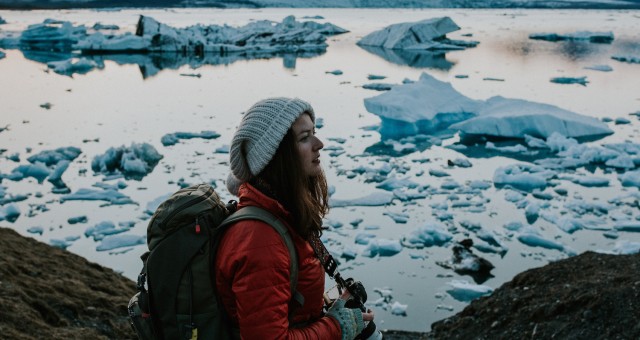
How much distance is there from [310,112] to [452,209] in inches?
254

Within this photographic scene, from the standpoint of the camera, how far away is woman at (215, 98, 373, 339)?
1423mm

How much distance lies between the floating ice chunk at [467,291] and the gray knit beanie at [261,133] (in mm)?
4272

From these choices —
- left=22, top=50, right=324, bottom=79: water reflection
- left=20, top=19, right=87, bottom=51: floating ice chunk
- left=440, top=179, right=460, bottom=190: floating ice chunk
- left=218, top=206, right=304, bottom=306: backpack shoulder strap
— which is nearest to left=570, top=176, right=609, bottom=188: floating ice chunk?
left=440, top=179, right=460, bottom=190: floating ice chunk

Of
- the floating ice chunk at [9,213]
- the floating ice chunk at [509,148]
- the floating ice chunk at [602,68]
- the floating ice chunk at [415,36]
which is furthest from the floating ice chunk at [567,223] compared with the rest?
the floating ice chunk at [415,36]

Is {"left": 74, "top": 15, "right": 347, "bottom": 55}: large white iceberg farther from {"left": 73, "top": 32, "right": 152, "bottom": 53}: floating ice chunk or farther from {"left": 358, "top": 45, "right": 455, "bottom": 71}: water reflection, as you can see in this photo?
{"left": 358, "top": 45, "right": 455, "bottom": 71}: water reflection

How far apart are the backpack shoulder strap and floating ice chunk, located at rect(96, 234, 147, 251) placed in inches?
222

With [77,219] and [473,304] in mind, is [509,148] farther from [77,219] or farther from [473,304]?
[77,219]

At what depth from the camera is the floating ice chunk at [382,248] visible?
21.3 feet

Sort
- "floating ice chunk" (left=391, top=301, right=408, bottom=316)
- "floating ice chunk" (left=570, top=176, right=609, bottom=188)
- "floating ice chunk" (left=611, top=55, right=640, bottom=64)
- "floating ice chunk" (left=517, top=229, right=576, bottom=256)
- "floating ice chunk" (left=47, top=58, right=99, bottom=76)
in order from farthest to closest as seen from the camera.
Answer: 1. "floating ice chunk" (left=611, top=55, right=640, bottom=64)
2. "floating ice chunk" (left=47, top=58, right=99, bottom=76)
3. "floating ice chunk" (left=570, top=176, right=609, bottom=188)
4. "floating ice chunk" (left=517, top=229, right=576, bottom=256)
5. "floating ice chunk" (left=391, top=301, right=408, bottom=316)

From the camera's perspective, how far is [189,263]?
147 centimetres

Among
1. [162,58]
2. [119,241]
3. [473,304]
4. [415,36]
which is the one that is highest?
[473,304]

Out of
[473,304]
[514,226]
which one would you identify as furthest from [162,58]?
[473,304]

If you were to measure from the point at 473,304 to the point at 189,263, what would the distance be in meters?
3.58

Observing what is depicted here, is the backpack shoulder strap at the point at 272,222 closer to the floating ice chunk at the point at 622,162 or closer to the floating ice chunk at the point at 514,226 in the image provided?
the floating ice chunk at the point at 514,226
